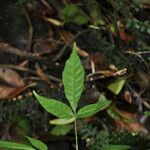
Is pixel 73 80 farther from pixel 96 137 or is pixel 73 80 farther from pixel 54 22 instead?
pixel 54 22

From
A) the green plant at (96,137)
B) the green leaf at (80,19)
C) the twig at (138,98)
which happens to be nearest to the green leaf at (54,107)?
the green plant at (96,137)

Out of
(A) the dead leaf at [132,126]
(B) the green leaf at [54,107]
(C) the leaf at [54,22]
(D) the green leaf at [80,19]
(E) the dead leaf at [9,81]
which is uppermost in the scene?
(B) the green leaf at [54,107]

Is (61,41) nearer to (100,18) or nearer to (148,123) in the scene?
(100,18)

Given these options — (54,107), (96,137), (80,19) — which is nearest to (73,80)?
(54,107)

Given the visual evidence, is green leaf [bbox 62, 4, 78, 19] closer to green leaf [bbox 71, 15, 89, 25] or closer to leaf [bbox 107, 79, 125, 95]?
→ green leaf [bbox 71, 15, 89, 25]

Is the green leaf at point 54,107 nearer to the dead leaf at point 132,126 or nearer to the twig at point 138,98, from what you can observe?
the dead leaf at point 132,126

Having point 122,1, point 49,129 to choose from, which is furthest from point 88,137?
point 122,1

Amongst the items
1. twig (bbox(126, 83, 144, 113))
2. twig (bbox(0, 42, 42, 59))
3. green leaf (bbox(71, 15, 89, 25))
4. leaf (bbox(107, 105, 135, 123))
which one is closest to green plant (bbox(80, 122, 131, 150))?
leaf (bbox(107, 105, 135, 123))
